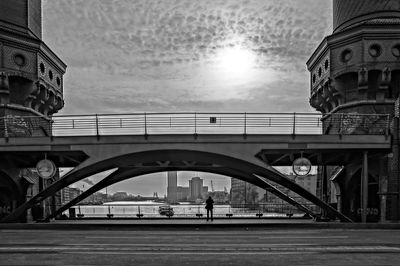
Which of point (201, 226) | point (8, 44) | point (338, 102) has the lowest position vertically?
point (201, 226)

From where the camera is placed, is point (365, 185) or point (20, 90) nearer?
point (365, 185)

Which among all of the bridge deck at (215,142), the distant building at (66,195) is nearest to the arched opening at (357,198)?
the bridge deck at (215,142)

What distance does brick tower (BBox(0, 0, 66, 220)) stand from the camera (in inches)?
1114

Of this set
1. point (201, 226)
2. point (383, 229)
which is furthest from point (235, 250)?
point (383, 229)

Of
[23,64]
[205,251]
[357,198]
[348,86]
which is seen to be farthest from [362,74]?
[23,64]

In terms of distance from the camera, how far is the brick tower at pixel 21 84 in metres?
28.3

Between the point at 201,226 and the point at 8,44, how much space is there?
1975cm

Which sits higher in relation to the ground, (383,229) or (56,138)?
(56,138)

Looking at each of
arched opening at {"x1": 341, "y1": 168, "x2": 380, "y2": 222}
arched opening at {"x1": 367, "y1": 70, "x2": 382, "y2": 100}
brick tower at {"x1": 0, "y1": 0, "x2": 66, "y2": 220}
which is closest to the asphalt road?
arched opening at {"x1": 341, "y1": 168, "x2": 380, "y2": 222}

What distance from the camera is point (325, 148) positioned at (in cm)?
2269

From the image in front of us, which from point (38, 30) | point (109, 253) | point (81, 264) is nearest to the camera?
point (81, 264)

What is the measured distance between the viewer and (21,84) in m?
30.2

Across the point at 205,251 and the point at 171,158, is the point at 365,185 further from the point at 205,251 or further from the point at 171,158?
the point at 205,251

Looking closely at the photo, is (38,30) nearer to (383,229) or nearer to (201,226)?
(201,226)
